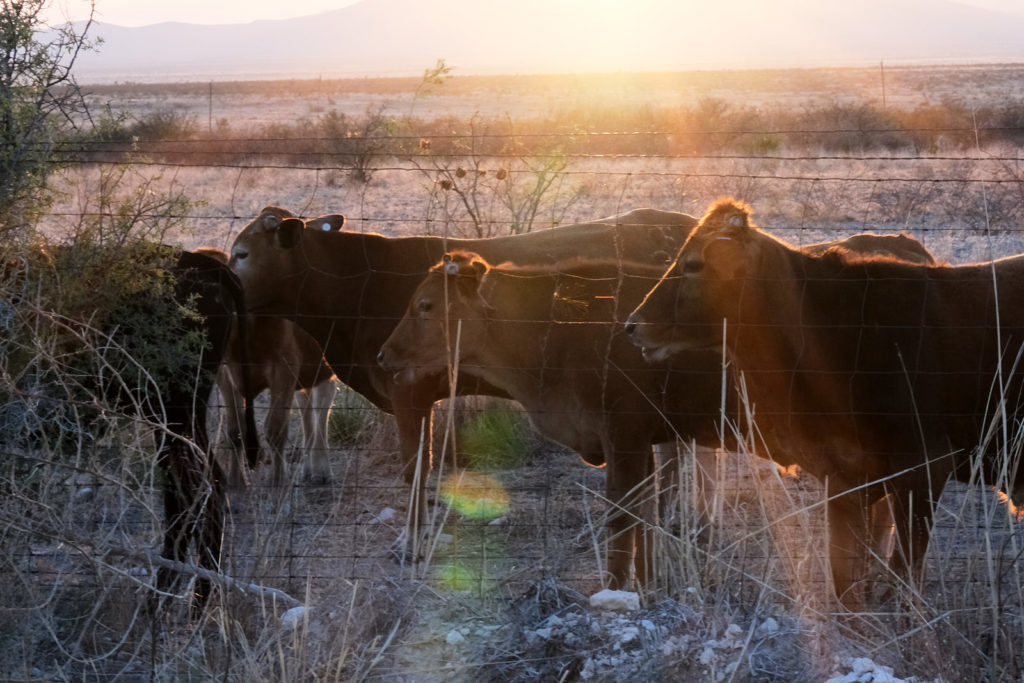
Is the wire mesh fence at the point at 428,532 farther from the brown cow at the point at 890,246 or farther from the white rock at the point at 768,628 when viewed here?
the brown cow at the point at 890,246

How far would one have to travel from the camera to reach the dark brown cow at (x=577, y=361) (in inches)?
231

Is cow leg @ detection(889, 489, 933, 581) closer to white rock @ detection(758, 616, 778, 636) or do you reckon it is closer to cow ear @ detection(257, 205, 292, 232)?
white rock @ detection(758, 616, 778, 636)

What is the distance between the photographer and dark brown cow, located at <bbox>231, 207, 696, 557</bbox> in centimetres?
749

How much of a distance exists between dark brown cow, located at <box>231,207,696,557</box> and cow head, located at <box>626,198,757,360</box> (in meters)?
1.92

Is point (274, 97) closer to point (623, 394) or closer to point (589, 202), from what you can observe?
point (589, 202)

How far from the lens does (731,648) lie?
4031 mm

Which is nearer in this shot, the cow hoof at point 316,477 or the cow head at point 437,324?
the cow head at point 437,324

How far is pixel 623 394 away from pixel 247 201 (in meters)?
17.7

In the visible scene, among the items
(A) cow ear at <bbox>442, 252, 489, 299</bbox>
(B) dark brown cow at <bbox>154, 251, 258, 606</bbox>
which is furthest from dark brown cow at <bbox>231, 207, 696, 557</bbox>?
(B) dark brown cow at <bbox>154, 251, 258, 606</bbox>

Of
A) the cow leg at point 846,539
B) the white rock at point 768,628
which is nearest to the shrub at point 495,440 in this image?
the cow leg at point 846,539

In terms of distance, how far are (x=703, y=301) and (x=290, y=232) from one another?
364 centimetres

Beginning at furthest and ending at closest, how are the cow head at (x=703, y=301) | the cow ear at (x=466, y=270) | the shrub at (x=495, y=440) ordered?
the shrub at (x=495, y=440) < the cow ear at (x=466, y=270) < the cow head at (x=703, y=301)

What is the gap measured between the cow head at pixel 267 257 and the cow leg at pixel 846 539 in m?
4.29

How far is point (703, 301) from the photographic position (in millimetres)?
5309
